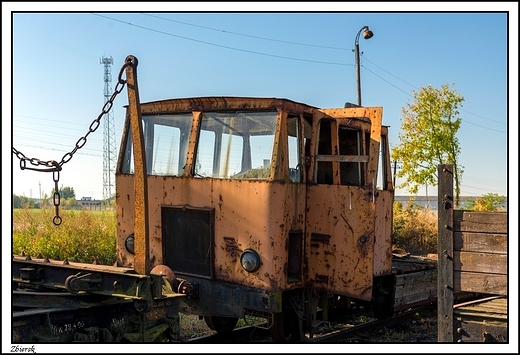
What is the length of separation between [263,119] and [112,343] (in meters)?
3.10

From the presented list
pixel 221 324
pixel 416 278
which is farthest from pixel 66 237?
pixel 416 278

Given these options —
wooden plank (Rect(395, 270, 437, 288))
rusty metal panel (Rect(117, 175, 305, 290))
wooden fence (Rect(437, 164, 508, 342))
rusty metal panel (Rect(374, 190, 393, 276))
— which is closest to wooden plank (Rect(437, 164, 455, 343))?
wooden fence (Rect(437, 164, 508, 342))

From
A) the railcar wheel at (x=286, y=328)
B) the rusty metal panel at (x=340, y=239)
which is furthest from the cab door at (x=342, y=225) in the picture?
the railcar wheel at (x=286, y=328)

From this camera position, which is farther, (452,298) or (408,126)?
(408,126)

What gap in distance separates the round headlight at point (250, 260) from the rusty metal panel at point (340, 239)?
0.82 m

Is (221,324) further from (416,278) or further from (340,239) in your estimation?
(416,278)

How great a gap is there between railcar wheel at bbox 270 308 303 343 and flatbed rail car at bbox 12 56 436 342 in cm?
1

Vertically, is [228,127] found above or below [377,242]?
above

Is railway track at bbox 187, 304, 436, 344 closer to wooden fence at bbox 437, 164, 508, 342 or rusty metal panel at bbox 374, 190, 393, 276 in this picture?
rusty metal panel at bbox 374, 190, 393, 276

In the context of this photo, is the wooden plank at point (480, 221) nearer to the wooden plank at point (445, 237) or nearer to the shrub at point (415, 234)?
the wooden plank at point (445, 237)

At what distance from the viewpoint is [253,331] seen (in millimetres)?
8031

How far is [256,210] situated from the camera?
22.1 ft

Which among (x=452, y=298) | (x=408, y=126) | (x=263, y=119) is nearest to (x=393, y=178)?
(x=263, y=119)

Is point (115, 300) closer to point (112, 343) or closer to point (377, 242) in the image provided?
point (112, 343)
